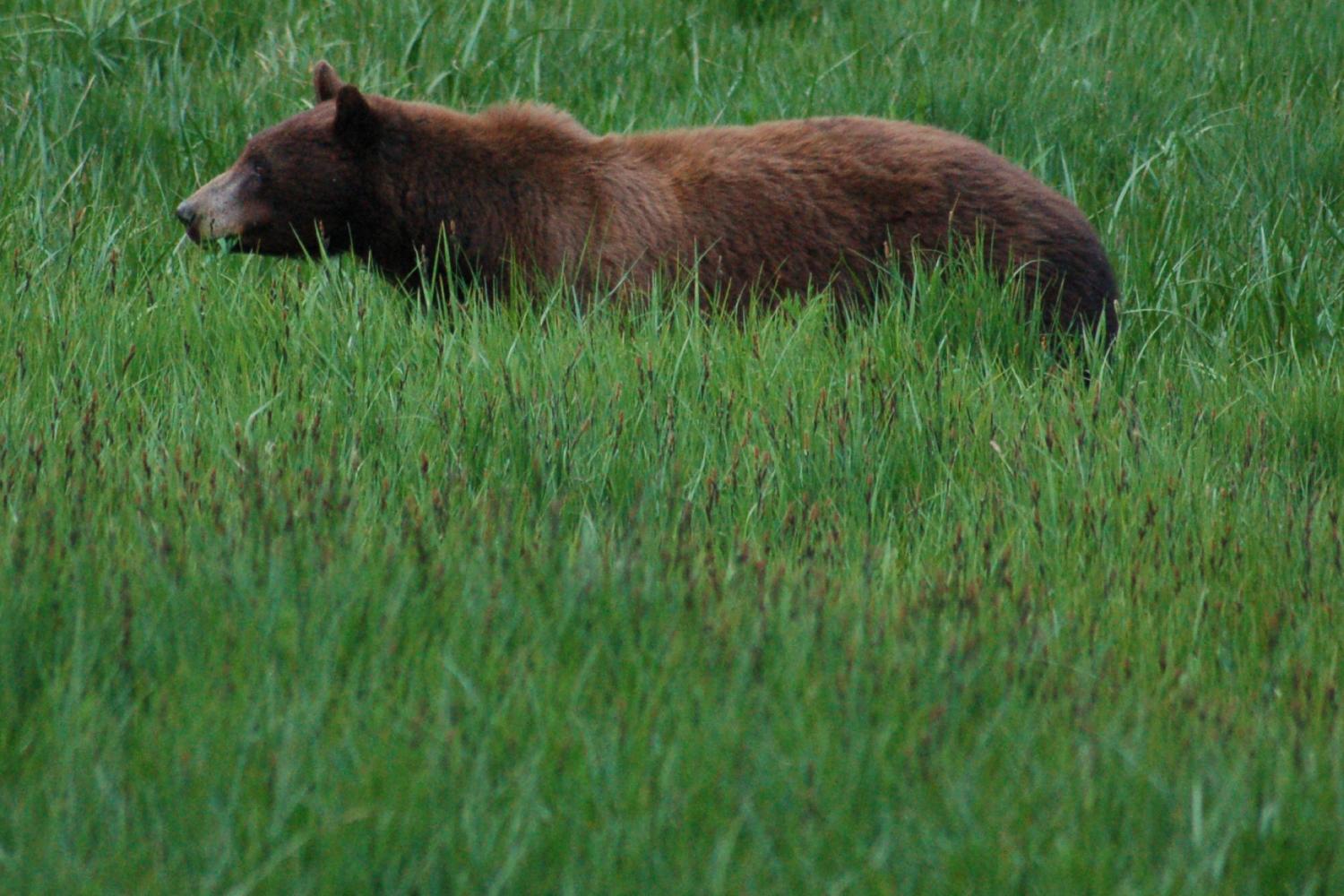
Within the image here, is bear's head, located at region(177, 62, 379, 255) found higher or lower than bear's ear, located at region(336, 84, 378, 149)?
lower

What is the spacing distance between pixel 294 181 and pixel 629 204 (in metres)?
1.16

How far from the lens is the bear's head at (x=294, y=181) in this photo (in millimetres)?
5285

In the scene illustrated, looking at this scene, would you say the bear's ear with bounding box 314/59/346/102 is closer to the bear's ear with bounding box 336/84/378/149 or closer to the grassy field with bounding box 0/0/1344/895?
the bear's ear with bounding box 336/84/378/149

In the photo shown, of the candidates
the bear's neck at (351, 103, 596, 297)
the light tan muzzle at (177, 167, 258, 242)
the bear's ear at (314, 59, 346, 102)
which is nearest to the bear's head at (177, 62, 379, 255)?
the light tan muzzle at (177, 167, 258, 242)

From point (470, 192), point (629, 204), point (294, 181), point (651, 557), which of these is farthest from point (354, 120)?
point (651, 557)

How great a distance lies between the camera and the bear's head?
5285 millimetres

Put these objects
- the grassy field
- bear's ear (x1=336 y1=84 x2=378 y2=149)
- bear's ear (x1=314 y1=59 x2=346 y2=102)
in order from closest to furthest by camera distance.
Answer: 1. the grassy field
2. bear's ear (x1=336 y1=84 x2=378 y2=149)
3. bear's ear (x1=314 y1=59 x2=346 y2=102)

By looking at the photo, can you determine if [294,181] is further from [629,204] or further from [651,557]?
[651,557]

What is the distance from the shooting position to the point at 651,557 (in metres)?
2.80

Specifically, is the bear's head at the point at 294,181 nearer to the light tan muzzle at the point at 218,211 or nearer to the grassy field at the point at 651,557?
the light tan muzzle at the point at 218,211

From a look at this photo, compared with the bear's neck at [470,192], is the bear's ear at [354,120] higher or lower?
higher

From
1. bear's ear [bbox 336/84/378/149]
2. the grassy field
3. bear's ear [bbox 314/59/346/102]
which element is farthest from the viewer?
bear's ear [bbox 314/59/346/102]

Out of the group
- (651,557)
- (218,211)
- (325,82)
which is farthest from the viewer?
(325,82)

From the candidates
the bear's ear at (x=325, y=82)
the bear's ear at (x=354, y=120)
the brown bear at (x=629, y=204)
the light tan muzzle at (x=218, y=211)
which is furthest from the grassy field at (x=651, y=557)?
the bear's ear at (x=325, y=82)
